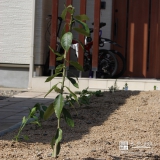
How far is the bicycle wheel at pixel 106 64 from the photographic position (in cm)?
1072

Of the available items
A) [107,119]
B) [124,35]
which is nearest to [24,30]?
[124,35]

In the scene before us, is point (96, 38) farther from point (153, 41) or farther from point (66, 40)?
point (66, 40)

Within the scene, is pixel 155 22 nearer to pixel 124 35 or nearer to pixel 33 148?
pixel 124 35

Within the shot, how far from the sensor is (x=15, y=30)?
11.1 m

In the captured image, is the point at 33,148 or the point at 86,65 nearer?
the point at 33,148

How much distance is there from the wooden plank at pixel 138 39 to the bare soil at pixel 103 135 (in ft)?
13.0

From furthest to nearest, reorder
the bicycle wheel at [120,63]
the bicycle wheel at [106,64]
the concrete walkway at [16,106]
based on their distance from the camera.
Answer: the bicycle wheel at [120,63] → the bicycle wheel at [106,64] → the concrete walkway at [16,106]

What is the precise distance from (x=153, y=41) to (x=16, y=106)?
433 centimetres

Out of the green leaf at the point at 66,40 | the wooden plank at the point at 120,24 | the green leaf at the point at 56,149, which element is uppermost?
the wooden plank at the point at 120,24

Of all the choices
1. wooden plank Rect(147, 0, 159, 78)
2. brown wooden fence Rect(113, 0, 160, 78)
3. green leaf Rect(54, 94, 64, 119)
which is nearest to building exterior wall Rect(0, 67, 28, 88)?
brown wooden fence Rect(113, 0, 160, 78)

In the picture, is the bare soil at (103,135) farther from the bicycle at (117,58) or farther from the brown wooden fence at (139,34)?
the brown wooden fence at (139,34)

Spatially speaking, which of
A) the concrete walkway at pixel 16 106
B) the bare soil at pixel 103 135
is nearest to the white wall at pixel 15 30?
the concrete walkway at pixel 16 106

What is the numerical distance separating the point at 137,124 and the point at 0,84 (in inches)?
232

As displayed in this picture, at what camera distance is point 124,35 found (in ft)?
37.9
